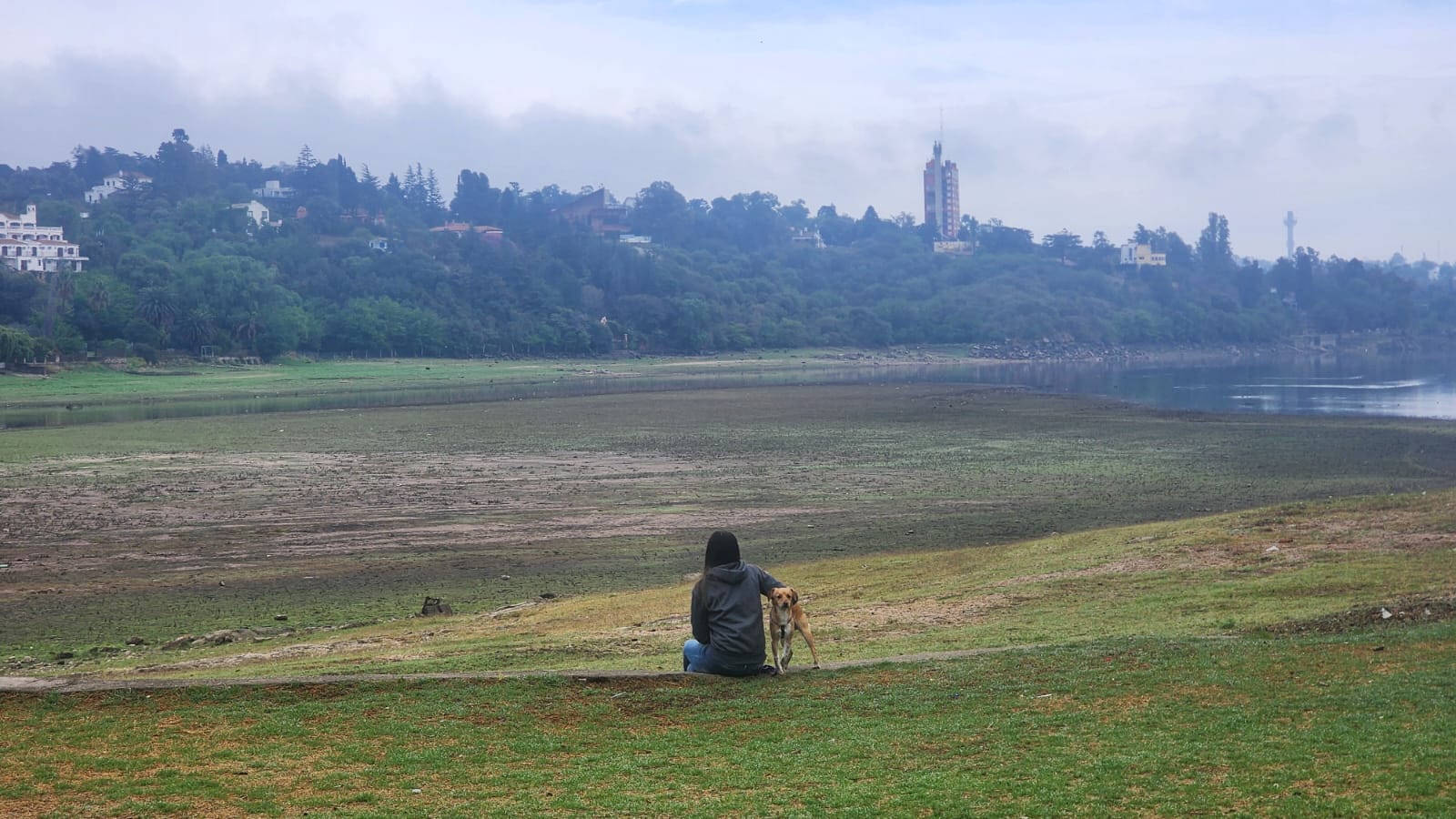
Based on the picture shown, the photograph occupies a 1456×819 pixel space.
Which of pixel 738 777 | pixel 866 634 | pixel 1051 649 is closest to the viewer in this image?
pixel 738 777

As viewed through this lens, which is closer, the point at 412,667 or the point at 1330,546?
the point at 412,667

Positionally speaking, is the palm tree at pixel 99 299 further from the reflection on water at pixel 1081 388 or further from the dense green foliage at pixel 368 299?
the reflection on water at pixel 1081 388

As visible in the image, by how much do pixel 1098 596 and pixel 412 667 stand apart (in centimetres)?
1000

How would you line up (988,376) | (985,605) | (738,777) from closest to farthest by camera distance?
(738,777), (985,605), (988,376)

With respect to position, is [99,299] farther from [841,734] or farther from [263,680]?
[841,734]

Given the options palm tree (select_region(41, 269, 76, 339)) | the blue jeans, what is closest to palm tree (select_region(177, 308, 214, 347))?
palm tree (select_region(41, 269, 76, 339))

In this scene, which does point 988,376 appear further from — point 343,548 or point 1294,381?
point 343,548

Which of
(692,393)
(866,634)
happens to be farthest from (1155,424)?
(866,634)

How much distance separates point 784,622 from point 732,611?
0.58 m

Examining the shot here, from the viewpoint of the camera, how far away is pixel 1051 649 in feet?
45.9

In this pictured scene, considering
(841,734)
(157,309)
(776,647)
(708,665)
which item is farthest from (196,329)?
(841,734)

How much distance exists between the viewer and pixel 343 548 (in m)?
28.6

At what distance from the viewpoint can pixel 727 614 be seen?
1210 centimetres

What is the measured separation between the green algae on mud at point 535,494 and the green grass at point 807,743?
9.74 meters
